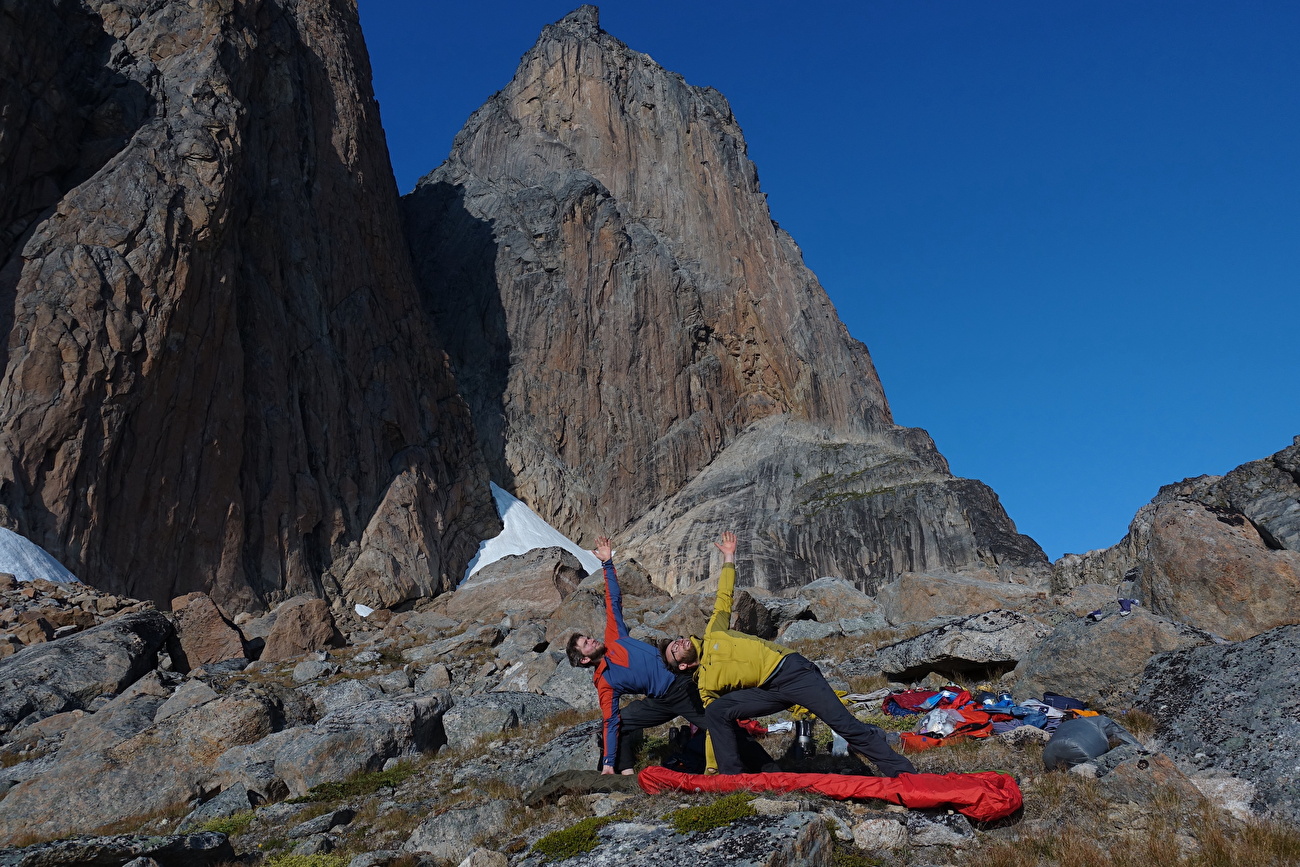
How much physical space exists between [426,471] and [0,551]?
78.4 feet

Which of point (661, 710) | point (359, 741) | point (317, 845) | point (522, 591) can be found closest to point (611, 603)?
point (661, 710)

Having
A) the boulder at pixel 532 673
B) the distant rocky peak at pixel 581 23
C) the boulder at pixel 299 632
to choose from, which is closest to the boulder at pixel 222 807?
the boulder at pixel 532 673

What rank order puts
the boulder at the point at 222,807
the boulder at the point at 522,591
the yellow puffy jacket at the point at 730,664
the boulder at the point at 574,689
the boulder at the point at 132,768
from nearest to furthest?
the yellow puffy jacket at the point at 730,664 → the boulder at the point at 222,807 → the boulder at the point at 132,768 → the boulder at the point at 574,689 → the boulder at the point at 522,591

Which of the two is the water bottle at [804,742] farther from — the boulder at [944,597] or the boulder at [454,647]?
the boulder at [454,647]

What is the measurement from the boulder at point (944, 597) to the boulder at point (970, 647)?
8830 millimetres

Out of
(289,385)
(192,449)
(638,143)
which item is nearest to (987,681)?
(192,449)

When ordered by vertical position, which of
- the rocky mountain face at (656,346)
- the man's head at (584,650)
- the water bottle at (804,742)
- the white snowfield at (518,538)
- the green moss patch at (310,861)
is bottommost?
the green moss patch at (310,861)

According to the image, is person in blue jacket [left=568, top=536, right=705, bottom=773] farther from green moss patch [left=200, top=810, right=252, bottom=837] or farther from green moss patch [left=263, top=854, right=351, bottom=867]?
green moss patch [left=200, top=810, right=252, bottom=837]

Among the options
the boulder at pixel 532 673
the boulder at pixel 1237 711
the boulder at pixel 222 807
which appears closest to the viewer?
the boulder at pixel 1237 711

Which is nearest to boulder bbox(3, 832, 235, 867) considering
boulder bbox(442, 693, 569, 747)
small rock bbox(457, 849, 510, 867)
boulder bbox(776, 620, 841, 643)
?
small rock bbox(457, 849, 510, 867)

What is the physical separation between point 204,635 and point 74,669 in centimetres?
504

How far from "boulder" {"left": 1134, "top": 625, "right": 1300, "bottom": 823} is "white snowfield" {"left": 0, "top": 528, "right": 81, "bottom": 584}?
28.0 m

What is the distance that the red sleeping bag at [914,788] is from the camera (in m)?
6.41

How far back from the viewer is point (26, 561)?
86.1 ft
